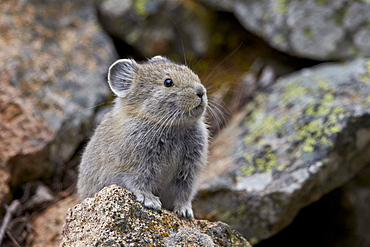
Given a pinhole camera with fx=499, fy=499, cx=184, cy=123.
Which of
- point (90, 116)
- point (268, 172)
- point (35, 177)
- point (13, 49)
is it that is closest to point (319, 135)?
point (268, 172)

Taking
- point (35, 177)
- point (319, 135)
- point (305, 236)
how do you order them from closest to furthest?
point (319, 135)
point (35, 177)
point (305, 236)

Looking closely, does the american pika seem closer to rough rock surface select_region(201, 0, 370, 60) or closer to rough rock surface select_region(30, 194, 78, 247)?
rough rock surface select_region(30, 194, 78, 247)

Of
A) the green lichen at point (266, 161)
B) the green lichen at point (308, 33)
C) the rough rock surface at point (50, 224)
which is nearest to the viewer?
the rough rock surface at point (50, 224)

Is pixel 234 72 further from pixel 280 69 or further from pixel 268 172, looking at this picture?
pixel 268 172

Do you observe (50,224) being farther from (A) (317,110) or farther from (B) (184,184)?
(A) (317,110)

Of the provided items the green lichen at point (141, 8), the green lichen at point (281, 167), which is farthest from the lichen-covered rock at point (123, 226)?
the green lichen at point (141, 8)

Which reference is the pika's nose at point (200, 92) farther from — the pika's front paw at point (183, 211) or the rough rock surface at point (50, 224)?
the rough rock surface at point (50, 224)

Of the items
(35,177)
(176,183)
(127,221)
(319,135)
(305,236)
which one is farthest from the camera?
(305,236)
